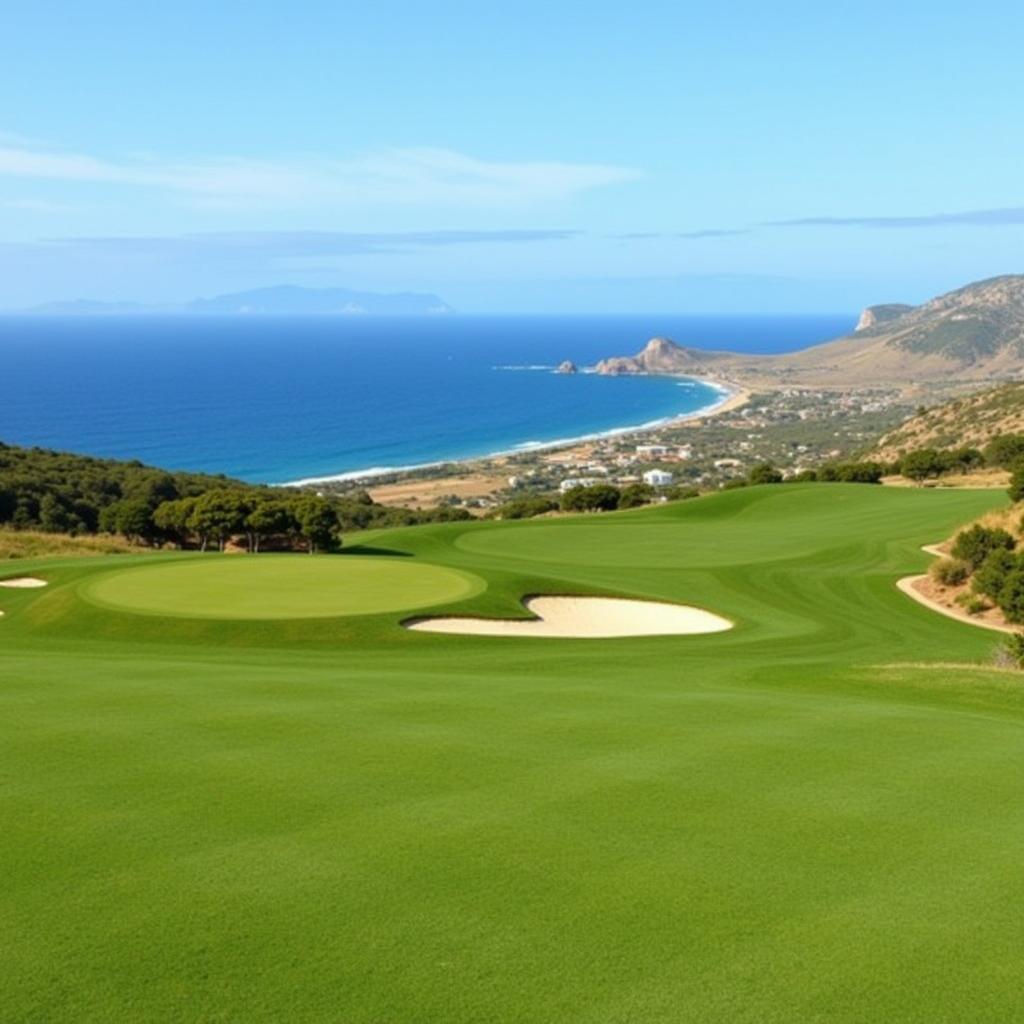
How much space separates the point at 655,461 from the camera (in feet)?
435

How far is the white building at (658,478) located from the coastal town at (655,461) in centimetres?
10

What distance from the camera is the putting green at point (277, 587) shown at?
81.9 ft

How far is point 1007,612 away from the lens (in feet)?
99.5

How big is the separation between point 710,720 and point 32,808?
7.56 m

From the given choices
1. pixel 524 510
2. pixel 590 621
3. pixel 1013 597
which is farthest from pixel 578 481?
pixel 590 621

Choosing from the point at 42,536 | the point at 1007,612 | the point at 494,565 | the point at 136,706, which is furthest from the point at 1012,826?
the point at 42,536

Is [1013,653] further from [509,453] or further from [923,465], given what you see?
[509,453]

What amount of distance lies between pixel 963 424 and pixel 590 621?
87.1 m

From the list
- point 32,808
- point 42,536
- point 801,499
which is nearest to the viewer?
point 32,808

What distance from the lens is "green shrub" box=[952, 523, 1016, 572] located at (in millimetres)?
33281

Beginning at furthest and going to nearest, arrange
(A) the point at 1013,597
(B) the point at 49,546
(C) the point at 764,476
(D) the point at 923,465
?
1. (C) the point at 764,476
2. (D) the point at 923,465
3. (B) the point at 49,546
4. (A) the point at 1013,597

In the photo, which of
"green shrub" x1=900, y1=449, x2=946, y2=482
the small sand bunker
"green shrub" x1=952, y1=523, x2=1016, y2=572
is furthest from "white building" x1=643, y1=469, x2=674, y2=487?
the small sand bunker

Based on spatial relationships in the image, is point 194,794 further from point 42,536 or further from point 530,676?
point 42,536

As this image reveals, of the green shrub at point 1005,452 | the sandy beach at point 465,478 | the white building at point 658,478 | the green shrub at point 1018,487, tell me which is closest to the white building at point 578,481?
the white building at point 658,478
